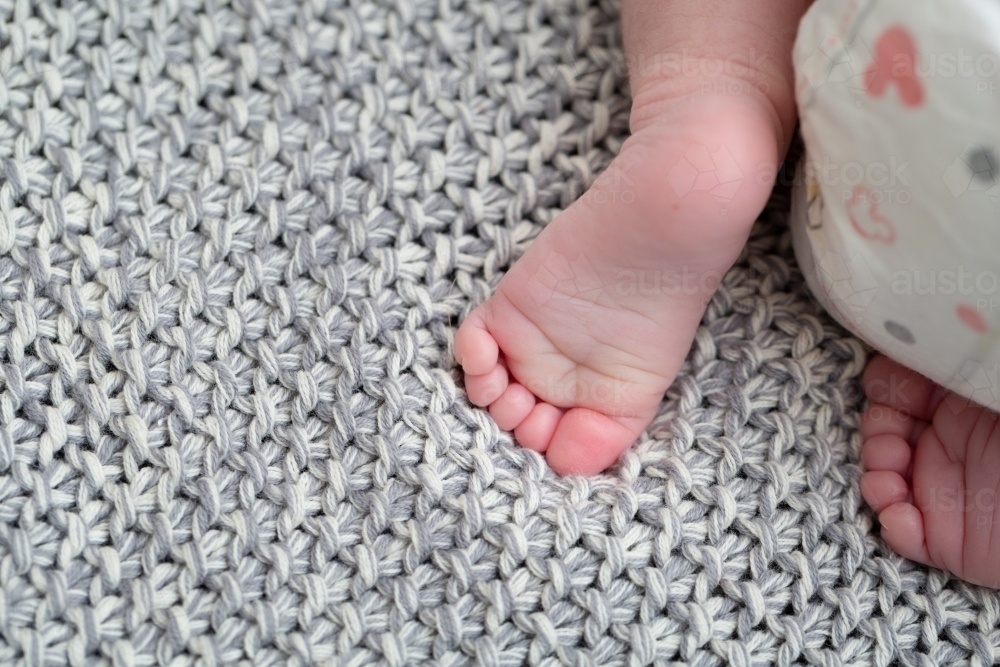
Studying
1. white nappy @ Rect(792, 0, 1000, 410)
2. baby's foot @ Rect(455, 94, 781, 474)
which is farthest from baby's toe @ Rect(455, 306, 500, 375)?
white nappy @ Rect(792, 0, 1000, 410)

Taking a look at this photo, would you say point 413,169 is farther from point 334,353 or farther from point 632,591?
point 632,591

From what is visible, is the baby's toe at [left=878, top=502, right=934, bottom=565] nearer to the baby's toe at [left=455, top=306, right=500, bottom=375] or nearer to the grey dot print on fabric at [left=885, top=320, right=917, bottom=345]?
the grey dot print on fabric at [left=885, top=320, right=917, bottom=345]

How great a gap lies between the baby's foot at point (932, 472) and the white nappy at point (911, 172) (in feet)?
0.18

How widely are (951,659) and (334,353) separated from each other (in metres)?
0.56

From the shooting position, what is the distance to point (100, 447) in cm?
66

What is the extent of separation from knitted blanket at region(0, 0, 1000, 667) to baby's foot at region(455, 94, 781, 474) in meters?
0.04

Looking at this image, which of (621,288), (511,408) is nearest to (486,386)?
(511,408)

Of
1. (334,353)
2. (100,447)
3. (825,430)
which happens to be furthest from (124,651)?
(825,430)

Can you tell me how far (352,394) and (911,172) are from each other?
1.49 feet

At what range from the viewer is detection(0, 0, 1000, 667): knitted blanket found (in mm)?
637

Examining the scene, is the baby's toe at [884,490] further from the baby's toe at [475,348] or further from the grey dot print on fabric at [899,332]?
the baby's toe at [475,348]

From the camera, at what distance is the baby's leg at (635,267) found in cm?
65

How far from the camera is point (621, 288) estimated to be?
0.68m

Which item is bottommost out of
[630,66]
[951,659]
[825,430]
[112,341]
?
[951,659]
